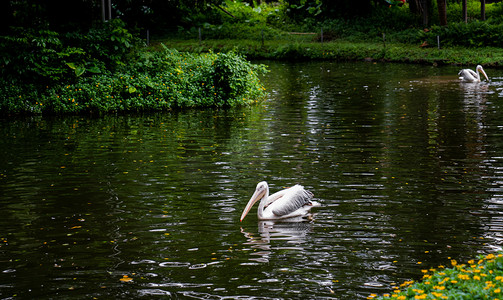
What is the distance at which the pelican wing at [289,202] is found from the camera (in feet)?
32.8

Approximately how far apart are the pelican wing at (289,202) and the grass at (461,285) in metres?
3.09

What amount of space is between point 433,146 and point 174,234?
790 cm

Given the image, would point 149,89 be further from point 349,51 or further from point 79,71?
point 349,51

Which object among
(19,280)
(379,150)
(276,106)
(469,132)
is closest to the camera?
(19,280)

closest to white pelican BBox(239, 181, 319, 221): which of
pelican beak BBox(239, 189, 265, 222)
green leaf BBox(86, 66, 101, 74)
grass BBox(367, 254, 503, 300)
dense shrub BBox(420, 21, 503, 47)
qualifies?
pelican beak BBox(239, 189, 265, 222)

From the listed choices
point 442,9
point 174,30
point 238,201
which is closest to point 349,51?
point 442,9

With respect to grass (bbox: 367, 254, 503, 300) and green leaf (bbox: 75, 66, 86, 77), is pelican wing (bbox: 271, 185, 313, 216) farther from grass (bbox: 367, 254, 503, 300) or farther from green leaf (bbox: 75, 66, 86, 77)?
green leaf (bbox: 75, 66, 86, 77)

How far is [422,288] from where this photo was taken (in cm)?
646

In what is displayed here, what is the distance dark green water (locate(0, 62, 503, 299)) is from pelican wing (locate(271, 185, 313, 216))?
218mm

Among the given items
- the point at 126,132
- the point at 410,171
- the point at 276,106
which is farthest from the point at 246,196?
the point at 276,106

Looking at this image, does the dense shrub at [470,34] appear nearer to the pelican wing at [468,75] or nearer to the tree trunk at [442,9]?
the tree trunk at [442,9]

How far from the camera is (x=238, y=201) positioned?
10859mm

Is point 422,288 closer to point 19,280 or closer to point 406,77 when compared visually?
point 19,280

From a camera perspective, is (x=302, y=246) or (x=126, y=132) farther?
(x=126, y=132)
